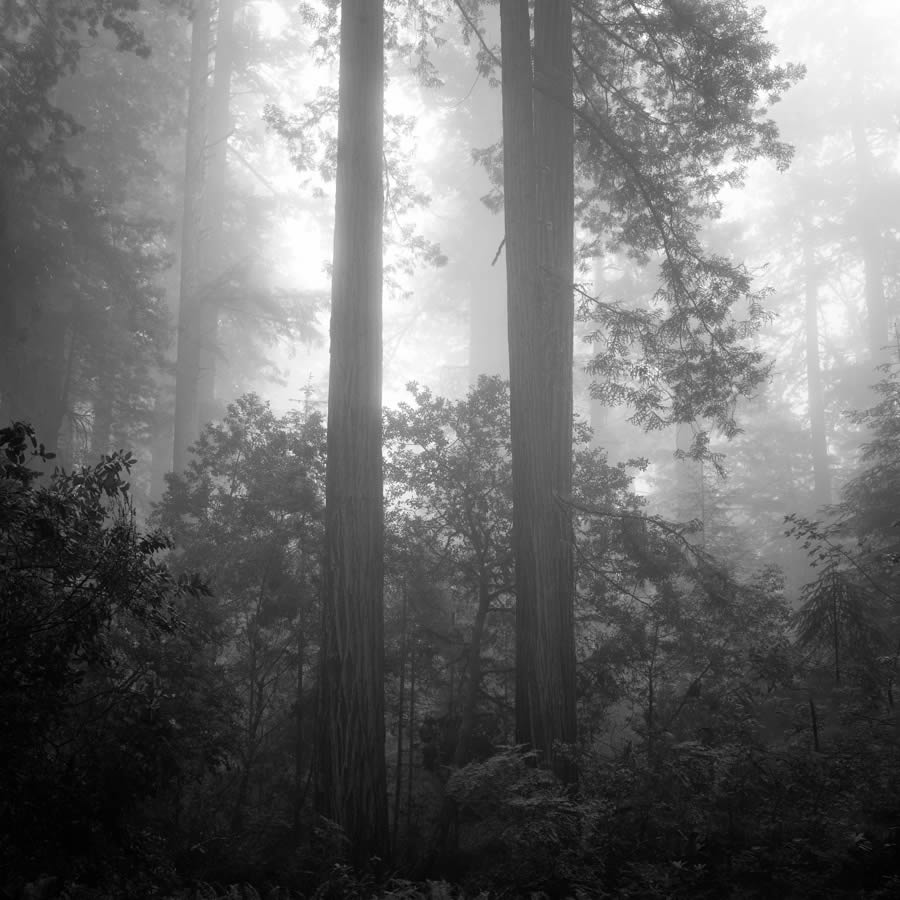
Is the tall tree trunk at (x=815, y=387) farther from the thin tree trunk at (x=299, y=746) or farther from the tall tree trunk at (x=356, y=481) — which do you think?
the tall tree trunk at (x=356, y=481)

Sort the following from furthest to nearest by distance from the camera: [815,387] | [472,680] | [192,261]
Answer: [815,387]
[192,261]
[472,680]

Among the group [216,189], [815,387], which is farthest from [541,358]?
[815,387]

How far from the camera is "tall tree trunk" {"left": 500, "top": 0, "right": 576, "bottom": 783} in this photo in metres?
7.16

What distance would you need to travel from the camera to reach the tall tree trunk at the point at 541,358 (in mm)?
7164

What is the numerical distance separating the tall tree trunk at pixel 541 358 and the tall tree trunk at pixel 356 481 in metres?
1.52

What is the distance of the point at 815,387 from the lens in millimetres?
26875

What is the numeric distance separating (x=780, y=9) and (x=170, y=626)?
40.2 m

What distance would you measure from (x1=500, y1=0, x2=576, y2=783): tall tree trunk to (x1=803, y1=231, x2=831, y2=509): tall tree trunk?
58.9 ft

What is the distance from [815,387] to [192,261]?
73.5 feet

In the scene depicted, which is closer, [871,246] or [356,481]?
[356,481]

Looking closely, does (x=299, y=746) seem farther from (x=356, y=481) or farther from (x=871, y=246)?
(x=871, y=246)

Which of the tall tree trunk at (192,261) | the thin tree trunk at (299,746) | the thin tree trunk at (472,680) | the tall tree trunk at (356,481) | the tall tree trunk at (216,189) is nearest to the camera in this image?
the tall tree trunk at (356,481)

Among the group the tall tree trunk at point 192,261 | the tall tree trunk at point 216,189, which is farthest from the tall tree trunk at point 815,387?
the tall tree trunk at point 216,189

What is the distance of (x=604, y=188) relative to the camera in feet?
35.7
